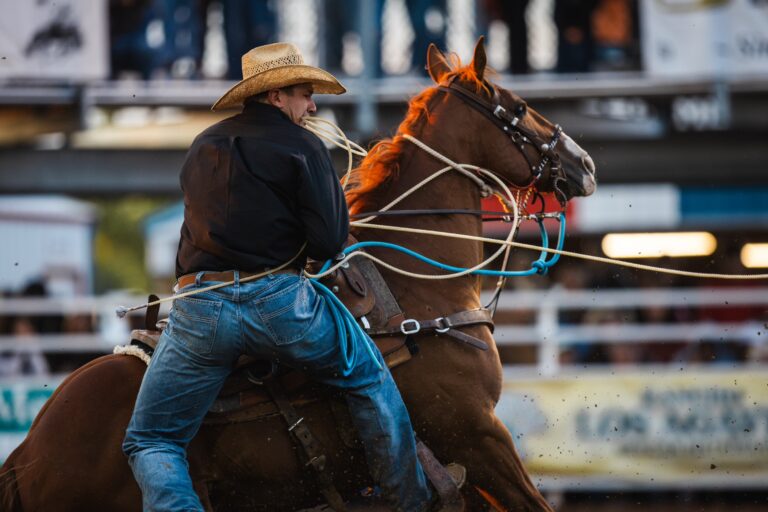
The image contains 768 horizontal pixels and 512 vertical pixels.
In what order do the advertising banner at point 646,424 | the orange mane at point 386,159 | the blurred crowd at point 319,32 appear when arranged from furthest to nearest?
the blurred crowd at point 319,32
the advertising banner at point 646,424
the orange mane at point 386,159

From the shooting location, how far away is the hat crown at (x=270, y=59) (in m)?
4.26

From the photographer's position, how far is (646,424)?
31.5ft

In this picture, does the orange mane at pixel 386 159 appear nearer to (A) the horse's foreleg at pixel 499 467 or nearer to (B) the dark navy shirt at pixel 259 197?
(B) the dark navy shirt at pixel 259 197

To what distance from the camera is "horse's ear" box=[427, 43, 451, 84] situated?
16.8ft

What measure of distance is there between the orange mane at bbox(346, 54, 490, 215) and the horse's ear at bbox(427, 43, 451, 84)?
0.55ft

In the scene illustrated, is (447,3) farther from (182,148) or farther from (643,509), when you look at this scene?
(643,509)


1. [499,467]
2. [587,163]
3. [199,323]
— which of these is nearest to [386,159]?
[587,163]

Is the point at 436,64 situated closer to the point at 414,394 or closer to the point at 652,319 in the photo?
the point at 414,394

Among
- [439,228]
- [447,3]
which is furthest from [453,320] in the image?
[447,3]

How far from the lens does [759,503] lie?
10.0 metres

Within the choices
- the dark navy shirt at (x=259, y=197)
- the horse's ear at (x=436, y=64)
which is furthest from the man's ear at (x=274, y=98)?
the horse's ear at (x=436, y=64)

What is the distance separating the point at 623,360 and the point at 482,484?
6.13m

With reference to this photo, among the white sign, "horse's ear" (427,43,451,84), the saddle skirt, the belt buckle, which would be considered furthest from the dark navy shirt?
the white sign

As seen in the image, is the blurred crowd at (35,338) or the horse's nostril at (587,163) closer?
the horse's nostril at (587,163)
